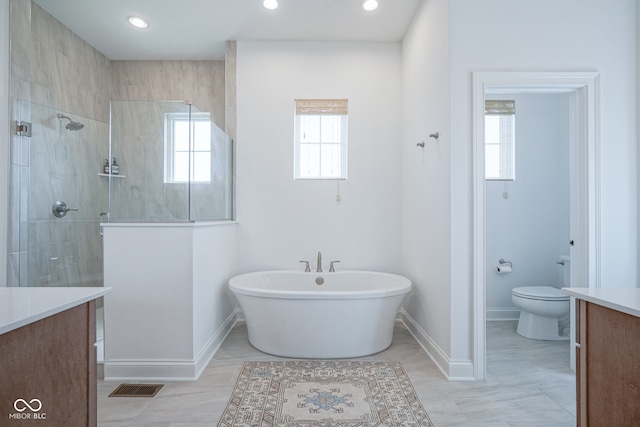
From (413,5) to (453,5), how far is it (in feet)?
2.56

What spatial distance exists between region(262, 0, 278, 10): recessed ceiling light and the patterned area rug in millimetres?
2919

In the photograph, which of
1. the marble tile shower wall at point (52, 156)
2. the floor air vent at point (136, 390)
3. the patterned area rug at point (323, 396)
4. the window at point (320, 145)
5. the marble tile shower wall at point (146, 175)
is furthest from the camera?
A: the window at point (320, 145)

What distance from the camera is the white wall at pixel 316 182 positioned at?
140 inches

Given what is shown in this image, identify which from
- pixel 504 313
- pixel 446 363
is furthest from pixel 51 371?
pixel 504 313

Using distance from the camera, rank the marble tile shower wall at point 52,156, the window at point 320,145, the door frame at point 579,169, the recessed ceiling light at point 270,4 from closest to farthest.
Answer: the door frame at point 579,169 → the marble tile shower wall at point 52,156 → the recessed ceiling light at point 270,4 → the window at point 320,145

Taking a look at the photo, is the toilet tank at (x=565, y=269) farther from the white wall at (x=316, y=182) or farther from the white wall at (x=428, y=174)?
the white wall at (x=316, y=182)

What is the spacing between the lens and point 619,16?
2.35m

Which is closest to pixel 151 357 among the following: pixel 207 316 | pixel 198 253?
pixel 207 316

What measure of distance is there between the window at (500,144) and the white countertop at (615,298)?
2.44 metres

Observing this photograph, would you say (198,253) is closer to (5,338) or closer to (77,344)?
(77,344)

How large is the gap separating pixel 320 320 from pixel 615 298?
181 cm

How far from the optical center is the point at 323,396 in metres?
2.10

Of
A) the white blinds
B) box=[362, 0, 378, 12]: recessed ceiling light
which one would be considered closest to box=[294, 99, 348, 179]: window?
the white blinds

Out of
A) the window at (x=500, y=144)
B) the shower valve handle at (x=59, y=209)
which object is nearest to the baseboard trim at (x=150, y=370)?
the shower valve handle at (x=59, y=209)
